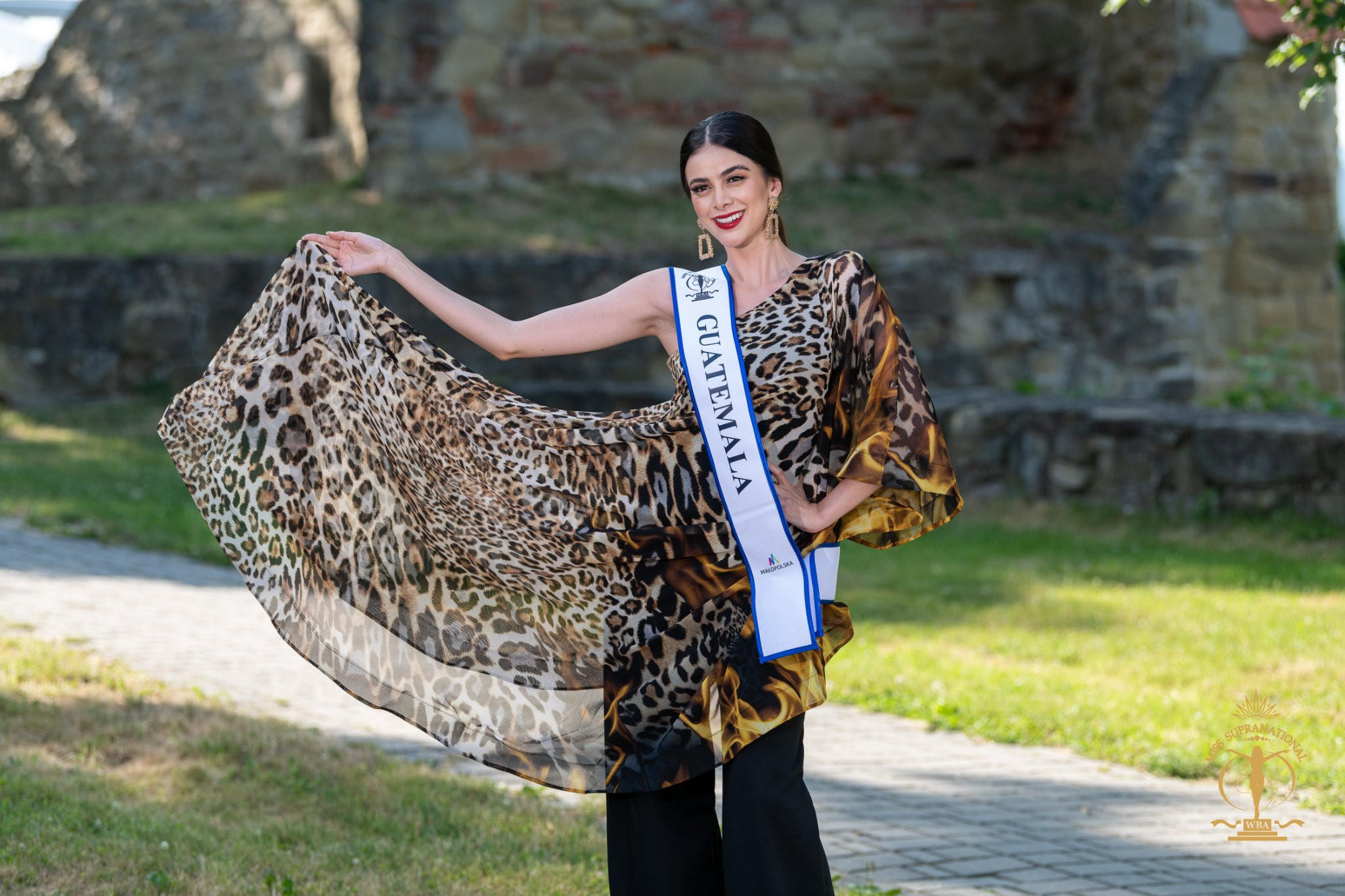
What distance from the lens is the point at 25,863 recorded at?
3.94m

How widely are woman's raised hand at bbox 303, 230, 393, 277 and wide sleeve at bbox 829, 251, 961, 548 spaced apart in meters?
1.16

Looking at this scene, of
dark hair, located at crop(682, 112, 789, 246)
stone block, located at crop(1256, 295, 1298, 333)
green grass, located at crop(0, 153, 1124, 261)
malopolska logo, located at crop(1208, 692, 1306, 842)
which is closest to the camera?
dark hair, located at crop(682, 112, 789, 246)

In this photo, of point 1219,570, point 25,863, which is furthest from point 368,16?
point 25,863

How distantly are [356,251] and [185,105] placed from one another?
16.5 metres

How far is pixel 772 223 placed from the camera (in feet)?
10.6

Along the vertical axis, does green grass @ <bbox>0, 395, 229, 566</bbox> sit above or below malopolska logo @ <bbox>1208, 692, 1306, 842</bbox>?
above

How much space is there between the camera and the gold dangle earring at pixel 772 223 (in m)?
3.22

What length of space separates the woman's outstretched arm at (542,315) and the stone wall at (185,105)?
43.5 ft

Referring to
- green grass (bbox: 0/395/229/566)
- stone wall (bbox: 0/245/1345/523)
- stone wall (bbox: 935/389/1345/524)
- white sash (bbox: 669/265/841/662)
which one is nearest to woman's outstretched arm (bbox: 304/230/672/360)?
white sash (bbox: 669/265/841/662)

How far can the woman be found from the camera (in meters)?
3.02

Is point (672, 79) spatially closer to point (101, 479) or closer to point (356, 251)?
point (101, 479)

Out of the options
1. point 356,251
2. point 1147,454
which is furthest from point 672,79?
point 356,251

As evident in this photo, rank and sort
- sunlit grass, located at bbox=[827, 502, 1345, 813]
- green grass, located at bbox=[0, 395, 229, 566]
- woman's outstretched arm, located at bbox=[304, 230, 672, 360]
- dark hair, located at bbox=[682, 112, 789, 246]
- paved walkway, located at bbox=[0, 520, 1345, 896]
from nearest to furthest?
dark hair, located at bbox=[682, 112, 789, 246]
woman's outstretched arm, located at bbox=[304, 230, 672, 360]
paved walkway, located at bbox=[0, 520, 1345, 896]
sunlit grass, located at bbox=[827, 502, 1345, 813]
green grass, located at bbox=[0, 395, 229, 566]

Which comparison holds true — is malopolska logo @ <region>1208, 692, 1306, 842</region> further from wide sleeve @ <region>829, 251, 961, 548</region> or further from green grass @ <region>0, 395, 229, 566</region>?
green grass @ <region>0, 395, 229, 566</region>
